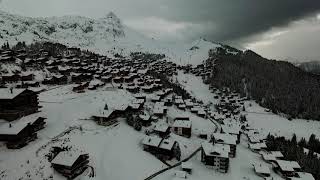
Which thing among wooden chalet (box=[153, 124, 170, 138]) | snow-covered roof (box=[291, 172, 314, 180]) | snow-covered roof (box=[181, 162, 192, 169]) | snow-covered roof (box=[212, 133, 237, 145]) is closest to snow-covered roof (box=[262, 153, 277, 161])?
snow-covered roof (box=[291, 172, 314, 180])

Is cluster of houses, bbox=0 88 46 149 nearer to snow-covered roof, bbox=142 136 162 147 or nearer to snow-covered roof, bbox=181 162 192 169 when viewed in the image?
snow-covered roof, bbox=142 136 162 147

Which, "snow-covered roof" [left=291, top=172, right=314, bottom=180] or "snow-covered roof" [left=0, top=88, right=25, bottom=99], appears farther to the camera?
"snow-covered roof" [left=291, top=172, right=314, bottom=180]

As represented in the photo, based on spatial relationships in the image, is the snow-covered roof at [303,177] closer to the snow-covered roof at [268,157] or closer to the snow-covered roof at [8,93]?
the snow-covered roof at [268,157]

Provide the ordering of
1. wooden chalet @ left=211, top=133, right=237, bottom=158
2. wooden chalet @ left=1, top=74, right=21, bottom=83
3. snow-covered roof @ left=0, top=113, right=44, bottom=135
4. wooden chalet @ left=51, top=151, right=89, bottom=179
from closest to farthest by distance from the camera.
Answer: wooden chalet @ left=51, top=151, right=89, bottom=179, snow-covered roof @ left=0, top=113, right=44, bottom=135, wooden chalet @ left=211, top=133, right=237, bottom=158, wooden chalet @ left=1, top=74, right=21, bottom=83

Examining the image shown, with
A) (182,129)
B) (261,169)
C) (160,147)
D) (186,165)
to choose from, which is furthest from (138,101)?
(261,169)

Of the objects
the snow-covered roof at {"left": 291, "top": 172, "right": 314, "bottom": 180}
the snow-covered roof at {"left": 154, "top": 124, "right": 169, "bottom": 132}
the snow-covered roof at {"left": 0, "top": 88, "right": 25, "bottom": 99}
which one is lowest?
the snow-covered roof at {"left": 291, "top": 172, "right": 314, "bottom": 180}

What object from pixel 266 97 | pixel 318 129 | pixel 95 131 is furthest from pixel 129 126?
pixel 266 97

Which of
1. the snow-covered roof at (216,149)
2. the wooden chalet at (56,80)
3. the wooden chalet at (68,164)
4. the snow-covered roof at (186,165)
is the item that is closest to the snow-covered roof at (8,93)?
the wooden chalet at (68,164)
